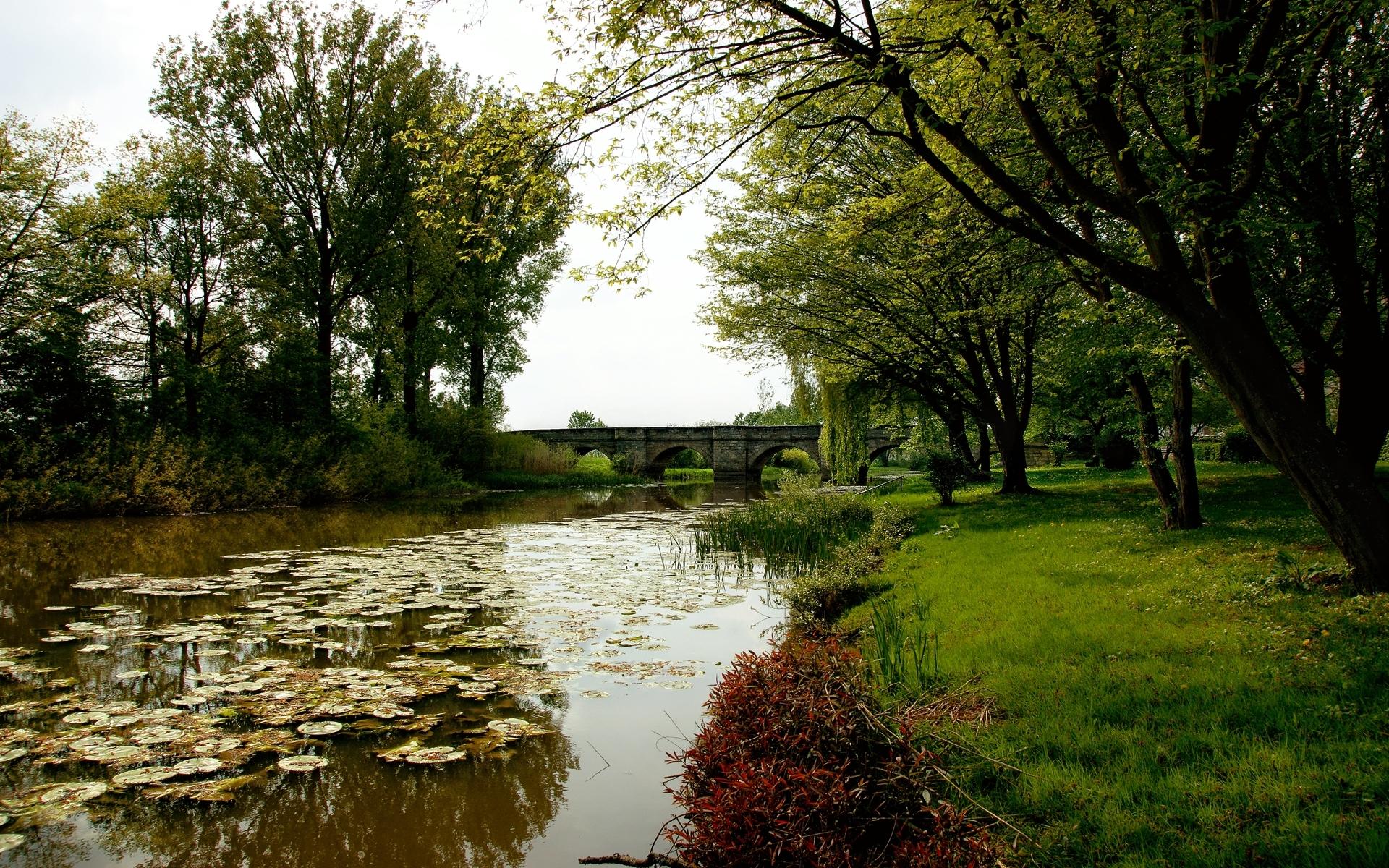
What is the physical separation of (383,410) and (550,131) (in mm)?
20587

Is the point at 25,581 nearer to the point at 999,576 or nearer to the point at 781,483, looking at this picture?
the point at 999,576

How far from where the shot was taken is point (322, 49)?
68.4 feet

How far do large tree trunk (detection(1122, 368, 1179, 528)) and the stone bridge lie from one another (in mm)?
32169

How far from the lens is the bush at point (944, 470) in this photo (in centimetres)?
1491

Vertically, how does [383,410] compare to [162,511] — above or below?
above

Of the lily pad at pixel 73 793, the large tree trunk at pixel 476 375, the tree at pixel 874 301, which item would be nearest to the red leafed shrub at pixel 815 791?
the lily pad at pixel 73 793

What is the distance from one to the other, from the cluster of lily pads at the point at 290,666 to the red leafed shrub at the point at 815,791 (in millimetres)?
1699

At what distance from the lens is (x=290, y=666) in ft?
16.8

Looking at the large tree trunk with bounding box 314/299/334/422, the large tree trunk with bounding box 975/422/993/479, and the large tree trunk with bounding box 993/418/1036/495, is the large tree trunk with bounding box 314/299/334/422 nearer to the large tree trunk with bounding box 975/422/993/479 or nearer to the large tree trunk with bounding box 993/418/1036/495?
the large tree trunk with bounding box 993/418/1036/495

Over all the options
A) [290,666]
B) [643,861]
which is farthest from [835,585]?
[290,666]

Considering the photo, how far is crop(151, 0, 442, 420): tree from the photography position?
19766 millimetres

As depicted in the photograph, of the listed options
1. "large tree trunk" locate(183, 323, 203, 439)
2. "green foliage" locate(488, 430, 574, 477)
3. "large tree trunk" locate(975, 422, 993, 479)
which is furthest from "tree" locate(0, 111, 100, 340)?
"large tree trunk" locate(975, 422, 993, 479)

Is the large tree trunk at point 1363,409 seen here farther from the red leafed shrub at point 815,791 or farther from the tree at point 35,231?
the tree at point 35,231

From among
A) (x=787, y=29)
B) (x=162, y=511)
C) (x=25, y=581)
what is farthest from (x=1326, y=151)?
(x=162, y=511)
